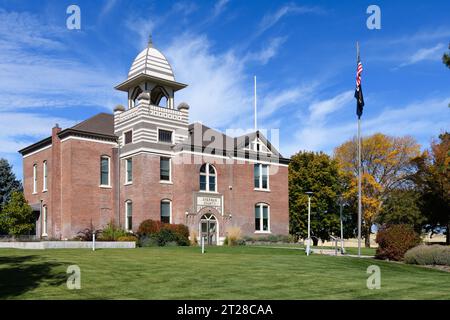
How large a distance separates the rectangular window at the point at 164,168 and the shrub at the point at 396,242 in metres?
19.7

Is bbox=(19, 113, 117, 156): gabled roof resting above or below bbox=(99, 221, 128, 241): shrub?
above

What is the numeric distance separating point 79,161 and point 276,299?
32920mm

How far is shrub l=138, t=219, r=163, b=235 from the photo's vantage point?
3878 cm

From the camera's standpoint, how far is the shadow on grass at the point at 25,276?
42.0ft

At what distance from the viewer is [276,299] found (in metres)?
12.3

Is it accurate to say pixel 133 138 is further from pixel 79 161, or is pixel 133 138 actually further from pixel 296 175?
pixel 296 175

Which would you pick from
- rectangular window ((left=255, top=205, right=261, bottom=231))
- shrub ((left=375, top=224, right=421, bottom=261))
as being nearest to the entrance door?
rectangular window ((left=255, top=205, right=261, bottom=231))

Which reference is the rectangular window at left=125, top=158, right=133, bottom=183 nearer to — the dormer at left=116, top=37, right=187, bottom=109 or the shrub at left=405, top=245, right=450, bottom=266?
the dormer at left=116, top=37, right=187, bottom=109

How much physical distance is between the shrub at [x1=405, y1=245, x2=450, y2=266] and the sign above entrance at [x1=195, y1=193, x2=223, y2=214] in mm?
20646

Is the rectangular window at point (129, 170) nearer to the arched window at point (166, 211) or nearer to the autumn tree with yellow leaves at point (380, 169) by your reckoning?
the arched window at point (166, 211)

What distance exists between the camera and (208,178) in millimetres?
44875

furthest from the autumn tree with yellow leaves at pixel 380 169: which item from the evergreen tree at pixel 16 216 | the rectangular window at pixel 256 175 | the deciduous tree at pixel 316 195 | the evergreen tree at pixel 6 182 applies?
the evergreen tree at pixel 6 182

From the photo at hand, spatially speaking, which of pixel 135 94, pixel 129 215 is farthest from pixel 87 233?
pixel 135 94
